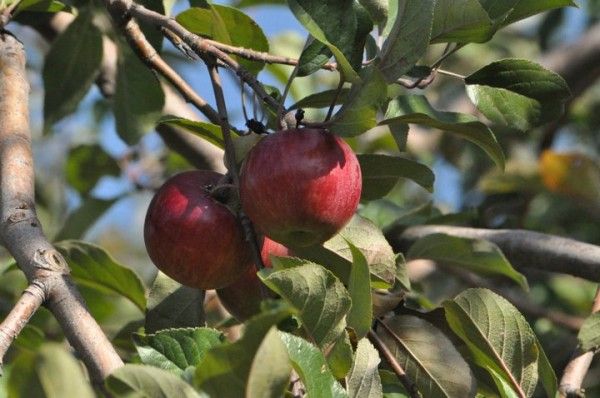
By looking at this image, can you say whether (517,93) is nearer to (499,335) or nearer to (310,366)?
(499,335)

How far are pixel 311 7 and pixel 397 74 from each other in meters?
0.11

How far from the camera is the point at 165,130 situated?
77.2 inches

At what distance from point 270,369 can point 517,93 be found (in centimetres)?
64

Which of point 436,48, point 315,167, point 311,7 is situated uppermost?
point 311,7

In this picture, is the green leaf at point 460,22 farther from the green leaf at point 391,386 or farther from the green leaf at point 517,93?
the green leaf at point 391,386

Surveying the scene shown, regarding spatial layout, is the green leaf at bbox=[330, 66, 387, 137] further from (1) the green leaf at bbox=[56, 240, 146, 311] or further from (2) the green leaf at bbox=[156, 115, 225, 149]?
(1) the green leaf at bbox=[56, 240, 146, 311]

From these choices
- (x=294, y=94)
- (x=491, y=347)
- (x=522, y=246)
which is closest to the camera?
(x=491, y=347)

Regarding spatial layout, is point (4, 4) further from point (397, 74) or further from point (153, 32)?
point (397, 74)

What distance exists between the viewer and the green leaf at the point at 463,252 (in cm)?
151

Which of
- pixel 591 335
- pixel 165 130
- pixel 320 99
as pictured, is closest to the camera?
pixel 320 99

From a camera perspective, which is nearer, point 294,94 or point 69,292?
point 69,292

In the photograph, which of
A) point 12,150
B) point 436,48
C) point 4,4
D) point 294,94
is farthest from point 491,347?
point 436,48

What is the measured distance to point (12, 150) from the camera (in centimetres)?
124

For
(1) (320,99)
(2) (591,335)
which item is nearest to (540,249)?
(2) (591,335)
